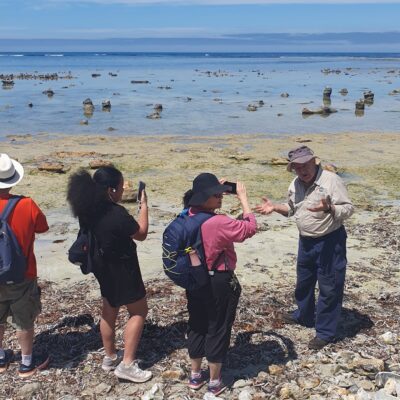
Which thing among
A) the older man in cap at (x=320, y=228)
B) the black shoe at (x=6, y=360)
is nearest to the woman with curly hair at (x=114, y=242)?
the black shoe at (x=6, y=360)

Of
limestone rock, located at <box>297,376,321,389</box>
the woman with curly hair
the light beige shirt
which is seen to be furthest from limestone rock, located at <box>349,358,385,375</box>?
the woman with curly hair

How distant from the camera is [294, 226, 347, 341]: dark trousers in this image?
5141mm

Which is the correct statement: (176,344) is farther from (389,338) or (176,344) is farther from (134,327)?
(389,338)

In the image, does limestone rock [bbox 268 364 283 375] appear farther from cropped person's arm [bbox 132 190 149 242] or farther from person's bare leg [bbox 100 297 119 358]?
cropped person's arm [bbox 132 190 149 242]

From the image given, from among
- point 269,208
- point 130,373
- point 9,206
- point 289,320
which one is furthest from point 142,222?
point 289,320

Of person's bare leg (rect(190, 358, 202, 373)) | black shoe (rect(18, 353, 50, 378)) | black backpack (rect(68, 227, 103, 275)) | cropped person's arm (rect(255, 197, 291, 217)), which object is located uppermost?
cropped person's arm (rect(255, 197, 291, 217))

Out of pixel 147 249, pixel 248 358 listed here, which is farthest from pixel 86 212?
pixel 147 249

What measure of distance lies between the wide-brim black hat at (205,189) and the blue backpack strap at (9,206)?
1462mm

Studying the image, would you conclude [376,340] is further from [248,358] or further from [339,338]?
[248,358]

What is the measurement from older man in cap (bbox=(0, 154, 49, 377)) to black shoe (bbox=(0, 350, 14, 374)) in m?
0.33

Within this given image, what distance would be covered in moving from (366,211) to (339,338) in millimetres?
6015

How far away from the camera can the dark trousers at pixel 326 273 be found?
5.14m

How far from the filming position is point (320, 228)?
5.05 m

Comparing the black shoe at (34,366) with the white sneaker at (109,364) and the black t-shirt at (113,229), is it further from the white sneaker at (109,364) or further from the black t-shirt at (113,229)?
the black t-shirt at (113,229)
